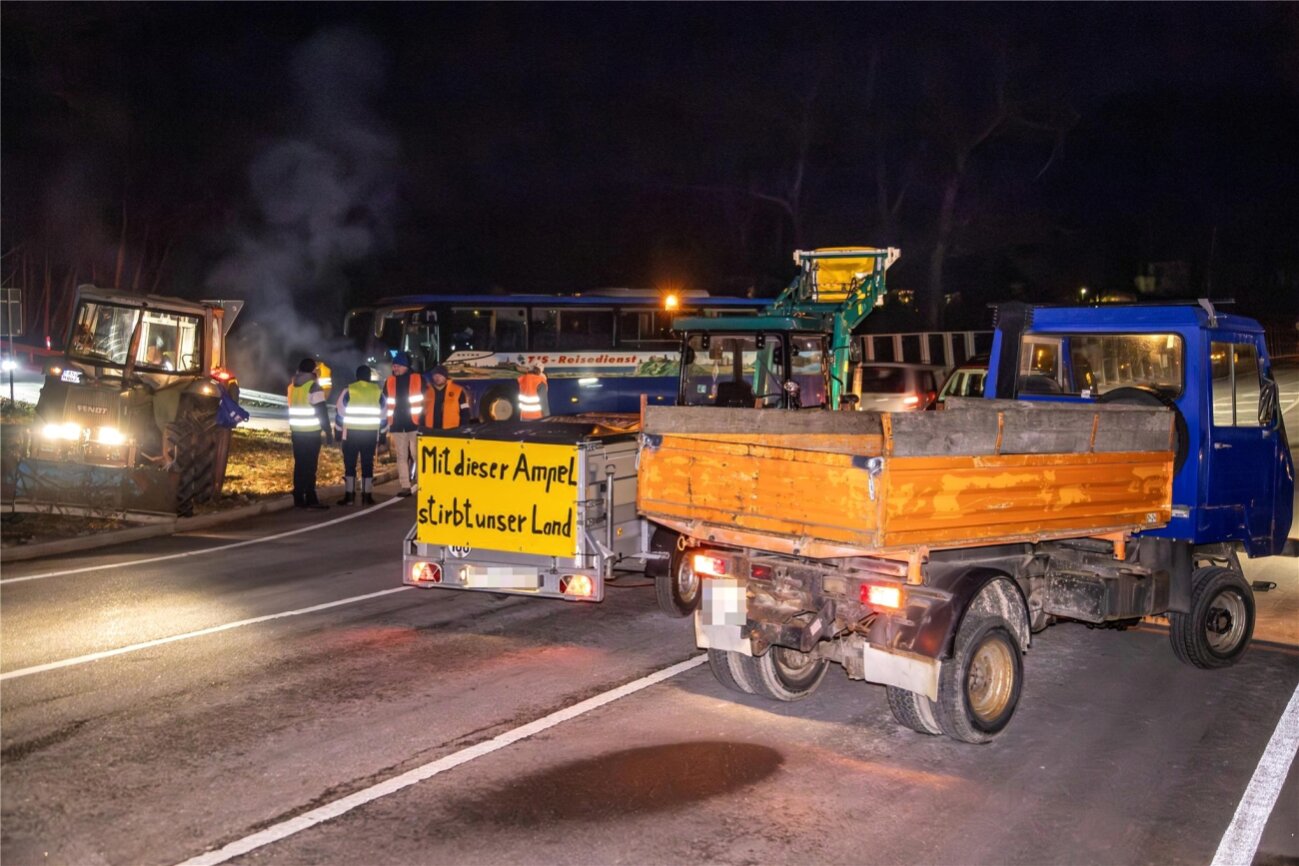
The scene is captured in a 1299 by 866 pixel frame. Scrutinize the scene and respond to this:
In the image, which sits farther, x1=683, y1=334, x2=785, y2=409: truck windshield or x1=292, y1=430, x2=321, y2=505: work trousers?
x1=292, y1=430, x2=321, y2=505: work trousers

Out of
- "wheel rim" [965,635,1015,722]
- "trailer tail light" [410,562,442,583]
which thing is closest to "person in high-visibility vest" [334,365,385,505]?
"trailer tail light" [410,562,442,583]

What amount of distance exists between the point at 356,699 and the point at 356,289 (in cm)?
3495

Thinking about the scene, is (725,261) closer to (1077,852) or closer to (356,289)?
(356,289)

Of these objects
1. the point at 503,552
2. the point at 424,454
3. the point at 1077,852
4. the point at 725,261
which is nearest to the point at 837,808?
the point at 1077,852

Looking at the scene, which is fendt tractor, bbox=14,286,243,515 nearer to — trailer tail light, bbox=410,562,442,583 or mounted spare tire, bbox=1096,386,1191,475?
trailer tail light, bbox=410,562,442,583

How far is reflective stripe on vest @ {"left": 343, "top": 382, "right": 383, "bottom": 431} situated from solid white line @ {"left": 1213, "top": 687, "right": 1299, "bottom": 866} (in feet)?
36.5

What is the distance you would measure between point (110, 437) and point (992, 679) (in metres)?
12.0

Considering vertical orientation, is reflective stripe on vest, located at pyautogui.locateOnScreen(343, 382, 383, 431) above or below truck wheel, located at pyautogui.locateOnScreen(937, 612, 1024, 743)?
above

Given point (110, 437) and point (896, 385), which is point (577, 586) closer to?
point (110, 437)

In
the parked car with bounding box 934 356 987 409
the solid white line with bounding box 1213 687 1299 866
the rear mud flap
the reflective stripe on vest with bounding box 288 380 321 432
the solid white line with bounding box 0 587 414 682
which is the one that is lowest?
the solid white line with bounding box 1213 687 1299 866

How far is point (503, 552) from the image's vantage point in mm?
8766

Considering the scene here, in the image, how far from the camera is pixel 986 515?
6414 mm

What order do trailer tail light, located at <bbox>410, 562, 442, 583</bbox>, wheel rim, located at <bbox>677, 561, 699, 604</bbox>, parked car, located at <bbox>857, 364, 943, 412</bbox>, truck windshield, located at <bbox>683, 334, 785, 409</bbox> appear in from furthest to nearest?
parked car, located at <bbox>857, 364, 943, 412</bbox>, truck windshield, located at <bbox>683, 334, 785, 409</bbox>, wheel rim, located at <bbox>677, 561, 699, 604</bbox>, trailer tail light, located at <bbox>410, 562, 442, 583</bbox>

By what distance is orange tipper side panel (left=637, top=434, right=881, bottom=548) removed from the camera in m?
6.01
